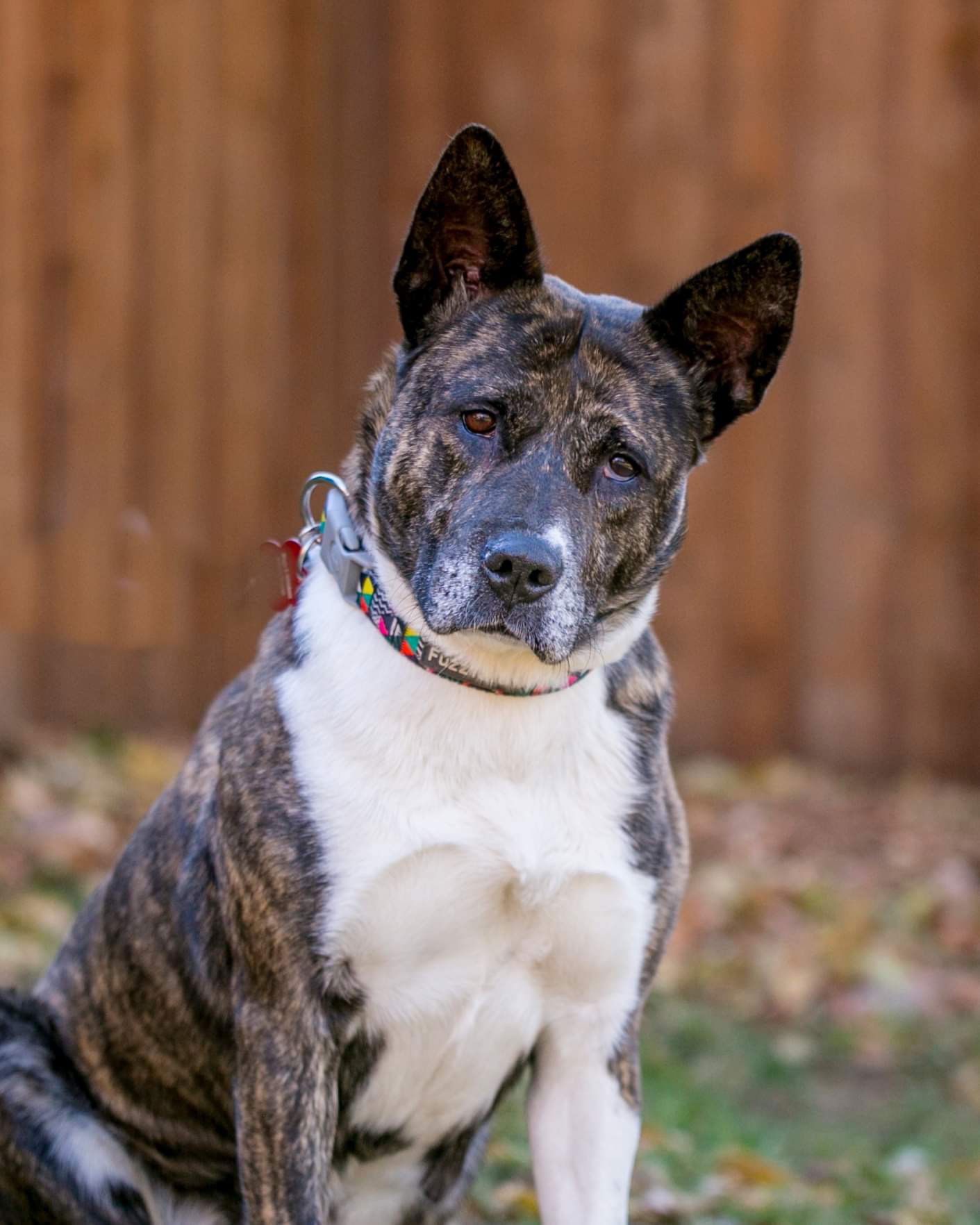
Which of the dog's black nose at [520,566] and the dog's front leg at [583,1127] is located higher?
the dog's black nose at [520,566]

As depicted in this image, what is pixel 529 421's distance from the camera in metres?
2.45

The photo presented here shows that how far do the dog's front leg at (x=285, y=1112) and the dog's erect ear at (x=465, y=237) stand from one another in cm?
106

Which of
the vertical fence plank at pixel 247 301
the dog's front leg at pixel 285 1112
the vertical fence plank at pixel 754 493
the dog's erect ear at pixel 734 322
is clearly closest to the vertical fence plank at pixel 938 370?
the vertical fence plank at pixel 754 493

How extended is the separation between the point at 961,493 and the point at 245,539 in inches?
120

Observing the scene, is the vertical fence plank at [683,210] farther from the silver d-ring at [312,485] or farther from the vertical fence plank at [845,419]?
the silver d-ring at [312,485]

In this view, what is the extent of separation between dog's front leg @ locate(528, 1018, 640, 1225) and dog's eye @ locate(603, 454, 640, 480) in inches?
33.0

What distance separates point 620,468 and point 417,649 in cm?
42

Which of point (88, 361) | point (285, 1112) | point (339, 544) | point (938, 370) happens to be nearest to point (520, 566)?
point (339, 544)

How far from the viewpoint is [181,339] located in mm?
6059

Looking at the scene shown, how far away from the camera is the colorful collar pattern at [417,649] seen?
2.46 m

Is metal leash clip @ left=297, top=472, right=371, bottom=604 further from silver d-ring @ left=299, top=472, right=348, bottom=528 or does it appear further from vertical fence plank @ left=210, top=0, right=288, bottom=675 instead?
vertical fence plank @ left=210, top=0, right=288, bottom=675

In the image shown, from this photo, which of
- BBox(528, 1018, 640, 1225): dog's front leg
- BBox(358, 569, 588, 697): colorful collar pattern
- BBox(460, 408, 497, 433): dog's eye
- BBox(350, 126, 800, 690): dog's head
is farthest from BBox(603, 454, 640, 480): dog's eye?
BBox(528, 1018, 640, 1225): dog's front leg

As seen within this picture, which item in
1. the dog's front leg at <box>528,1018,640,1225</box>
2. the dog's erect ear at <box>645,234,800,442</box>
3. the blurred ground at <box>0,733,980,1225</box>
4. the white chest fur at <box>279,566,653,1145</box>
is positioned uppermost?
the dog's erect ear at <box>645,234,800,442</box>

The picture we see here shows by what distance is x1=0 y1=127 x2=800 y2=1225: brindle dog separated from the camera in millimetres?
2338
